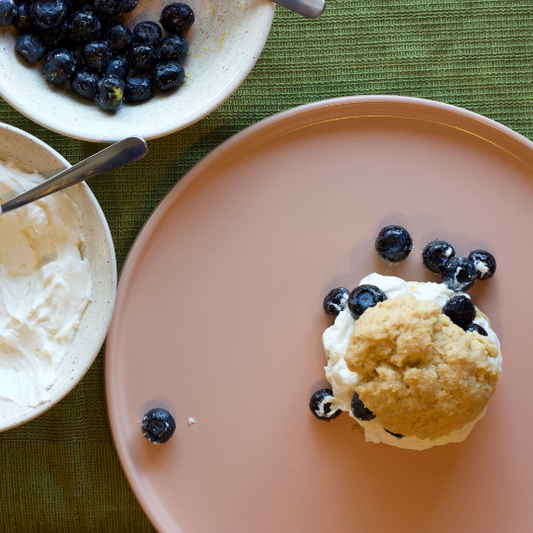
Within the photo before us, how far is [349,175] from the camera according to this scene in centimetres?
151

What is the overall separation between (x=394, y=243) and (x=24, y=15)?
3.71 ft

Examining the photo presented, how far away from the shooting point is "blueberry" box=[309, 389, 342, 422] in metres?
1.43

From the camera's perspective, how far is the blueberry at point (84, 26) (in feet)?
4.34

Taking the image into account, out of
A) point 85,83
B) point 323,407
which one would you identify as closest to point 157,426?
point 323,407

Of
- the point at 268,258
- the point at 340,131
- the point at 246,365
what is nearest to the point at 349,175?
the point at 340,131

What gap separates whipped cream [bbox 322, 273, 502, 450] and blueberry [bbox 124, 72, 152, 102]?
784 millimetres

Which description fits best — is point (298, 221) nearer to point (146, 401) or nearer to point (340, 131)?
point (340, 131)

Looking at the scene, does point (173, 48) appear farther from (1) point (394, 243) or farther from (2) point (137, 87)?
(1) point (394, 243)

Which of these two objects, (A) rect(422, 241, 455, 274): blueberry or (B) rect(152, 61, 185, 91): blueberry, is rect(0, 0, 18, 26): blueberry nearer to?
(B) rect(152, 61, 185, 91): blueberry

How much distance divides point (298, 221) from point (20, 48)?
0.86 meters

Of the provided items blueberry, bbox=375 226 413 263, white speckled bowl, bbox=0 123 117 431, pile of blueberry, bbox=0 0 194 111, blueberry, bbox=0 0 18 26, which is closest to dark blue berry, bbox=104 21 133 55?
pile of blueberry, bbox=0 0 194 111

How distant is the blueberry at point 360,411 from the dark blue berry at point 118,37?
1116 millimetres

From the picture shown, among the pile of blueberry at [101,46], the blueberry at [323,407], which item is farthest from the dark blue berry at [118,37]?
the blueberry at [323,407]

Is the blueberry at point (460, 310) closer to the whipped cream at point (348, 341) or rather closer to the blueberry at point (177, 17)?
the whipped cream at point (348, 341)
